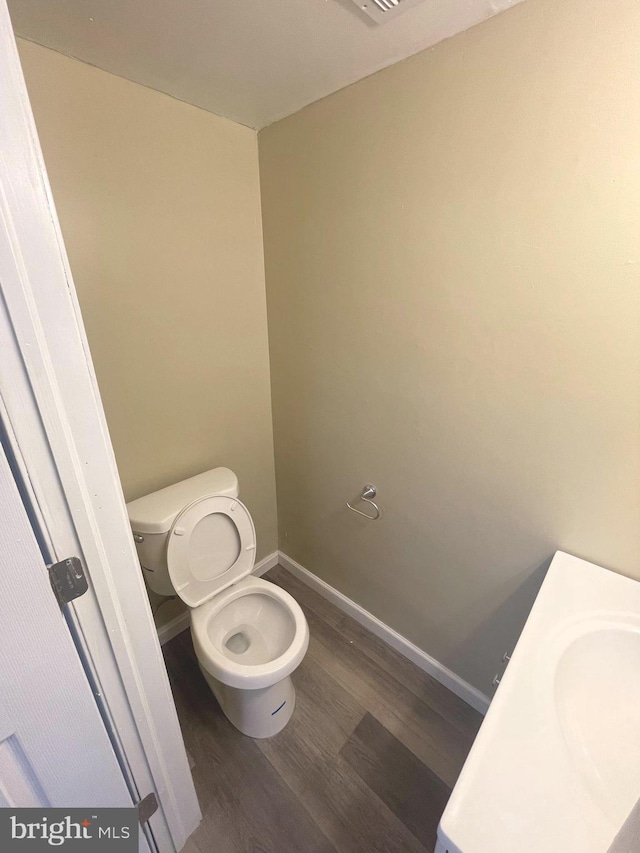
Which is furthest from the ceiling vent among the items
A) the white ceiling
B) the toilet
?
the toilet

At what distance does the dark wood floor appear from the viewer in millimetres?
1101

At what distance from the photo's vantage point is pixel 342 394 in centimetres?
153

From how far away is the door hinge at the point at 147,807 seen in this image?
90cm

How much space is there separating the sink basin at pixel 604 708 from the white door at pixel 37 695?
923 millimetres

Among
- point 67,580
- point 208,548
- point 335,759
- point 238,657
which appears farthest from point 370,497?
point 67,580

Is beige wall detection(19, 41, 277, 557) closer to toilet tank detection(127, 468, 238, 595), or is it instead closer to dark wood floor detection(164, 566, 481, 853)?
toilet tank detection(127, 468, 238, 595)

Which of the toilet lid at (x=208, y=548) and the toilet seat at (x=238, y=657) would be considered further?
the toilet lid at (x=208, y=548)

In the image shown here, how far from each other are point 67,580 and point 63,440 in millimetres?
258

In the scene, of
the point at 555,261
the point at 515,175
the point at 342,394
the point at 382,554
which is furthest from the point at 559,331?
the point at 382,554

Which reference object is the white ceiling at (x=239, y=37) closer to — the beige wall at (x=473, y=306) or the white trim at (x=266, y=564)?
the beige wall at (x=473, y=306)

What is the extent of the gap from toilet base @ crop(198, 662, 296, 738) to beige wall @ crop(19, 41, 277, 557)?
877mm

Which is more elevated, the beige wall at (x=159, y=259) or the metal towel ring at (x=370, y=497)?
the beige wall at (x=159, y=259)

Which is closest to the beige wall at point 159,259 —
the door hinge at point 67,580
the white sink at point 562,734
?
the door hinge at point 67,580

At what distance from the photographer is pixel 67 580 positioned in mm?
640
